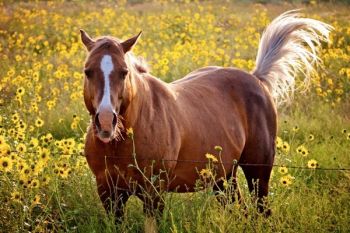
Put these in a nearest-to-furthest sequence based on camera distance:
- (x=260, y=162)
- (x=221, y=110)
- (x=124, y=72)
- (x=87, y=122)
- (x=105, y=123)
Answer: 1. (x=105, y=123)
2. (x=124, y=72)
3. (x=221, y=110)
4. (x=260, y=162)
5. (x=87, y=122)

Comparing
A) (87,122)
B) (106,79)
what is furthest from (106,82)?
(87,122)

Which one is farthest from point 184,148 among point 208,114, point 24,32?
point 24,32

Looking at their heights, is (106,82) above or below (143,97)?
above

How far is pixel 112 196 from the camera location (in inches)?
179

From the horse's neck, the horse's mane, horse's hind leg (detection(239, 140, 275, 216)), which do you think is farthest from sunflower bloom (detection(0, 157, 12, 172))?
horse's hind leg (detection(239, 140, 275, 216))

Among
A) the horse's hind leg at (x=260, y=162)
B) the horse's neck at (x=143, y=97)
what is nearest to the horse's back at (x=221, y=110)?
the horse's hind leg at (x=260, y=162)

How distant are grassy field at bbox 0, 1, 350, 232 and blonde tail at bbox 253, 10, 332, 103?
66 cm

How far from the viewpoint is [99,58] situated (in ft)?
13.6

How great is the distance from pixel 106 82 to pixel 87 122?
4298 millimetres

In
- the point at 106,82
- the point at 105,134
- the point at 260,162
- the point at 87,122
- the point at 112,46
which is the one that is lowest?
the point at 87,122

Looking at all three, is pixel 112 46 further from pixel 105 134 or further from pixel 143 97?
pixel 105 134

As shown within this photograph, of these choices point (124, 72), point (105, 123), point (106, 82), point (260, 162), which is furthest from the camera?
point (260, 162)

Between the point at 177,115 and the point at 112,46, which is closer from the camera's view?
the point at 112,46

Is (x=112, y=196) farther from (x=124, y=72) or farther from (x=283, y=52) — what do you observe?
(x=283, y=52)
